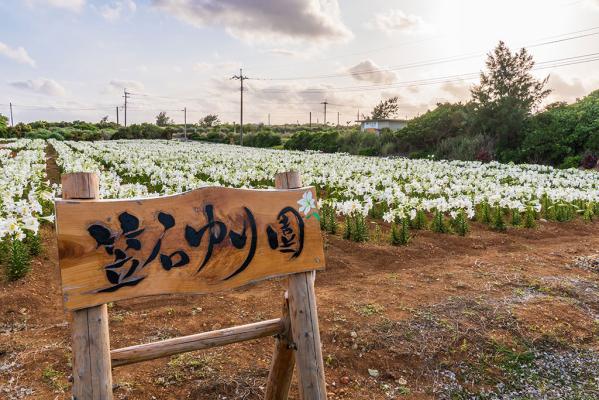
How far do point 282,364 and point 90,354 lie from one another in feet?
Answer: 3.98

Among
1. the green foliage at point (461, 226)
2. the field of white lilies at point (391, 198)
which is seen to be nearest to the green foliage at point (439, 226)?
the field of white lilies at point (391, 198)

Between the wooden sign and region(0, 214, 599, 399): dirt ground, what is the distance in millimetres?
1534

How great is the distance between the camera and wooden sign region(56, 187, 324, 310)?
1.96 meters

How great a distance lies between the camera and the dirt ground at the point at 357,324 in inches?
137

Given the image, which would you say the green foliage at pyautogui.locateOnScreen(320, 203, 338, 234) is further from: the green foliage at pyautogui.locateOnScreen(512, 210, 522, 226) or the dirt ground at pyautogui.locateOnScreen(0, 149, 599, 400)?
the green foliage at pyautogui.locateOnScreen(512, 210, 522, 226)

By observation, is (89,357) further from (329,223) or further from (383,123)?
(383,123)

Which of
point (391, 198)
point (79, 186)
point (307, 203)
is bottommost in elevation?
point (391, 198)

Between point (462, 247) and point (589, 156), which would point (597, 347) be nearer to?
point (462, 247)

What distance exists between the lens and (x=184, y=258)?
2.18 meters

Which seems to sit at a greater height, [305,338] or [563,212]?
[305,338]

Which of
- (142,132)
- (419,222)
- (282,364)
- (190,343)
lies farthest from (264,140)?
(190,343)

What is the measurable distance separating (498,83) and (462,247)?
25.7 m

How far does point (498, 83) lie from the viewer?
29234mm

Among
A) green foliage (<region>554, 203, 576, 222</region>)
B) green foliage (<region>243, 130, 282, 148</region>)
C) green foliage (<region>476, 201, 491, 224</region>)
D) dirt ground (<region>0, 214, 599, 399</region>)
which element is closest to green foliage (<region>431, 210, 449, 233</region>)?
Result: green foliage (<region>476, 201, 491, 224</region>)
